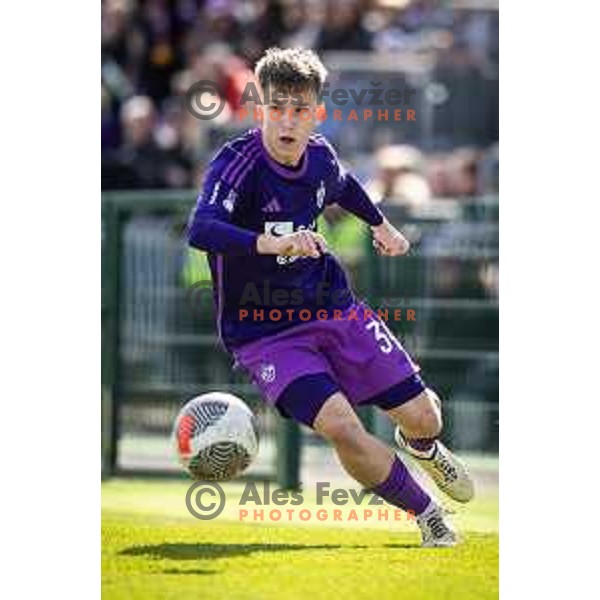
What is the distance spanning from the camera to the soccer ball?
5574 millimetres

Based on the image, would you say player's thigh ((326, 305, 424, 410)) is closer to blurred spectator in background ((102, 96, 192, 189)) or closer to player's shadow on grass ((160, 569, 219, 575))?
player's shadow on grass ((160, 569, 219, 575))

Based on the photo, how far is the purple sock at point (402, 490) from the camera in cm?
549

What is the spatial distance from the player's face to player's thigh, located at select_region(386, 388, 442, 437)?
0.84 m

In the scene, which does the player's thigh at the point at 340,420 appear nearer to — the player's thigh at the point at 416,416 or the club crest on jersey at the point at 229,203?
the player's thigh at the point at 416,416

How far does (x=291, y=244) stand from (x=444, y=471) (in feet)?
3.02

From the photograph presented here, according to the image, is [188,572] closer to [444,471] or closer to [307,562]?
[307,562]

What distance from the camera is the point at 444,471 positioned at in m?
5.69

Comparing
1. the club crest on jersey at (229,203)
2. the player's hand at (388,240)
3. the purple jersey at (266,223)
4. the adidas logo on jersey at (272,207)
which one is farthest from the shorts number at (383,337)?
the club crest on jersey at (229,203)

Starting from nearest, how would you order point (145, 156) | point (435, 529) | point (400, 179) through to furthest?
point (435, 529) < point (400, 179) < point (145, 156)

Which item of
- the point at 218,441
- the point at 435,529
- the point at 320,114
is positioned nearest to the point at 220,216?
the point at 320,114

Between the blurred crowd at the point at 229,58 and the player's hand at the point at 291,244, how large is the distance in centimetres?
40

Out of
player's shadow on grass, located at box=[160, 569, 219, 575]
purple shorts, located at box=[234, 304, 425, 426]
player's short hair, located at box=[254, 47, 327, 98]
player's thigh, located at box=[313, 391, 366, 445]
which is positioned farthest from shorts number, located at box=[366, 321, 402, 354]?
player's shadow on grass, located at box=[160, 569, 219, 575]
